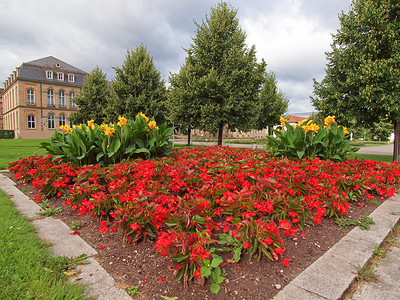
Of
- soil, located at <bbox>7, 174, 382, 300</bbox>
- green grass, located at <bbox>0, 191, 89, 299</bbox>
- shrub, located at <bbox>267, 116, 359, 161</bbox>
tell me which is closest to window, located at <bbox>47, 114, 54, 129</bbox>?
shrub, located at <bbox>267, 116, 359, 161</bbox>

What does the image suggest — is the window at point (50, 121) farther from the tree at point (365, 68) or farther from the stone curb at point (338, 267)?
the stone curb at point (338, 267)

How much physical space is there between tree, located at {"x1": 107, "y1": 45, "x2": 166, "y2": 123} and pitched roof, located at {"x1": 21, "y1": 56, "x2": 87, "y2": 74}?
116ft

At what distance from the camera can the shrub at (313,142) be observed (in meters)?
5.01

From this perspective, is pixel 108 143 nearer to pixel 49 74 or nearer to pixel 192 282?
pixel 192 282

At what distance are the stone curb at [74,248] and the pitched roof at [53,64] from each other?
156ft

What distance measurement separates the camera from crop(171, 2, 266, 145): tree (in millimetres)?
11289

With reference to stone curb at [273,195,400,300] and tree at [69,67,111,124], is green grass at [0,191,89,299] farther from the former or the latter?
tree at [69,67,111,124]

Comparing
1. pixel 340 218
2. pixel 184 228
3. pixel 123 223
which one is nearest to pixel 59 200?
pixel 123 223

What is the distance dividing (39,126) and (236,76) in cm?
4141

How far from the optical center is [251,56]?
39.4ft

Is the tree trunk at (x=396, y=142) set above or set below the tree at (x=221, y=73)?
below

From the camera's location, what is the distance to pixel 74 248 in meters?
2.06

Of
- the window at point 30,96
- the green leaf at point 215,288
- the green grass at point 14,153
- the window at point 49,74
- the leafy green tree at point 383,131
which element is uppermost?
the window at point 49,74

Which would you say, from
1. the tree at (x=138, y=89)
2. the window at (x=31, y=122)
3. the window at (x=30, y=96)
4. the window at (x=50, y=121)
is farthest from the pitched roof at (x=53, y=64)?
the tree at (x=138, y=89)
